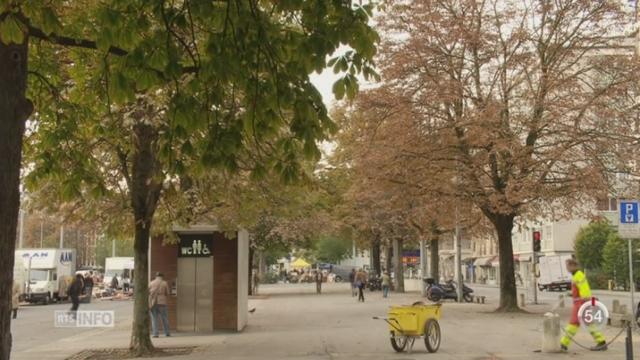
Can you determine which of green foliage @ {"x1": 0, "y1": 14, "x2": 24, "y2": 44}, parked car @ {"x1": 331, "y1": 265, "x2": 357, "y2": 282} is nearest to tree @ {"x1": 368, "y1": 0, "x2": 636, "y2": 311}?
green foliage @ {"x1": 0, "y1": 14, "x2": 24, "y2": 44}

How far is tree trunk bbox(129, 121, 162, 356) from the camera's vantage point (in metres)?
17.1

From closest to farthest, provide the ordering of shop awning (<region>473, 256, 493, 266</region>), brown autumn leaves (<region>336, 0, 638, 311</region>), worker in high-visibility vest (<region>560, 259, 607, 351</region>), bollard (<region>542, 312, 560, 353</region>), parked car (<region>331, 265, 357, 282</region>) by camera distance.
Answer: worker in high-visibility vest (<region>560, 259, 607, 351</region>) → bollard (<region>542, 312, 560, 353</region>) → brown autumn leaves (<region>336, 0, 638, 311</region>) → shop awning (<region>473, 256, 493, 266</region>) → parked car (<region>331, 265, 357, 282</region>)

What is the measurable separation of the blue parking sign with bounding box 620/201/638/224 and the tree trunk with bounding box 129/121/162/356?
1002cm

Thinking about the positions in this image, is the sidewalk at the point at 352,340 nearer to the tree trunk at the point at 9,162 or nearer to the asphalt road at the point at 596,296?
the asphalt road at the point at 596,296

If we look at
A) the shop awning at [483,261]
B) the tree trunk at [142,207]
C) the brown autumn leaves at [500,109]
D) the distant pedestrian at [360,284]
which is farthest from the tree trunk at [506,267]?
the shop awning at [483,261]

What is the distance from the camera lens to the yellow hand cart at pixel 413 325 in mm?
15672

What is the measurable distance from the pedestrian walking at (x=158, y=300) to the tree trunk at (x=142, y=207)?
3263mm

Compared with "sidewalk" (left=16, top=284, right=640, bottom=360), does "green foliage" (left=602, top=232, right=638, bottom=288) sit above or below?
above

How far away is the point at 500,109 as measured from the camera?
25312 millimetres

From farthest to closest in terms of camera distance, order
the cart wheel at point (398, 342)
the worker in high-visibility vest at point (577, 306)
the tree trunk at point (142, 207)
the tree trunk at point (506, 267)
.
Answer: the tree trunk at point (506, 267) → the tree trunk at point (142, 207) → the cart wheel at point (398, 342) → the worker in high-visibility vest at point (577, 306)

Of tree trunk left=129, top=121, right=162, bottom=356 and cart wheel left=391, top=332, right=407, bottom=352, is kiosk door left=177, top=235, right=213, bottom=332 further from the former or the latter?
cart wheel left=391, top=332, right=407, bottom=352

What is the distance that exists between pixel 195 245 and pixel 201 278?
1019 mm

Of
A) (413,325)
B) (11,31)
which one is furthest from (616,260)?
(11,31)

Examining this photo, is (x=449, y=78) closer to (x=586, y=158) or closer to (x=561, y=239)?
(x=586, y=158)
